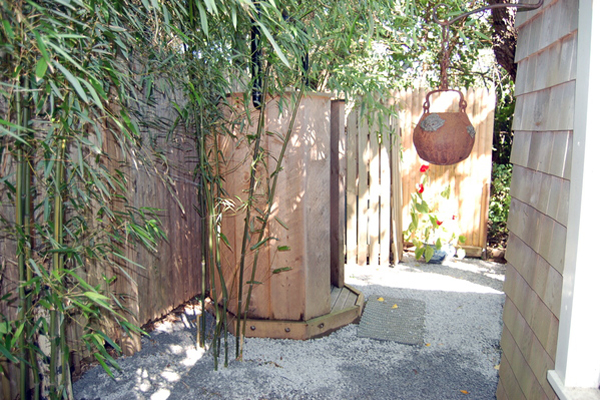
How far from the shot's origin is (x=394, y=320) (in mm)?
3229

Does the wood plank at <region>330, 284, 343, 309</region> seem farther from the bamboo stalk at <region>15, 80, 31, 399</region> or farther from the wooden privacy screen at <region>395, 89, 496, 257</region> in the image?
the bamboo stalk at <region>15, 80, 31, 399</region>

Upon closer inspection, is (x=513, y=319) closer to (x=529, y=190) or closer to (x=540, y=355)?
(x=540, y=355)

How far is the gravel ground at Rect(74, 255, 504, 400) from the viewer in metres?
2.32

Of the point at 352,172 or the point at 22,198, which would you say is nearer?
the point at 22,198

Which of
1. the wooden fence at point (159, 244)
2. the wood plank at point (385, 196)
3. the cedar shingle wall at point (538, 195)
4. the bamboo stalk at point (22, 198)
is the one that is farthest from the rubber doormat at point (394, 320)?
the bamboo stalk at point (22, 198)

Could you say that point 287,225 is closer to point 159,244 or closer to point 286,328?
point 286,328

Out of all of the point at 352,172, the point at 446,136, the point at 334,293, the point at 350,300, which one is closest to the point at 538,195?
the point at 446,136

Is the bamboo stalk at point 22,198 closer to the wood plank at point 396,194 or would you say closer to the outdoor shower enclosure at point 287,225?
the outdoor shower enclosure at point 287,225

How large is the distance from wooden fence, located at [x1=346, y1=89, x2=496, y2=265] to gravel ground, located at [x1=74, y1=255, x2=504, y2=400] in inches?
50.0

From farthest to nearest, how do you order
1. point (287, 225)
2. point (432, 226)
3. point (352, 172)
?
1. point (432, 226)
2. point (352, 172)
3. point (287, 225)

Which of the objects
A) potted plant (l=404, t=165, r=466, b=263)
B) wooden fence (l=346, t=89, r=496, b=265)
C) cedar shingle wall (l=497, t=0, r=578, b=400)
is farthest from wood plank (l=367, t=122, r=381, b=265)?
cedar shingle wall (l=497, t=0, r=578, b=400)

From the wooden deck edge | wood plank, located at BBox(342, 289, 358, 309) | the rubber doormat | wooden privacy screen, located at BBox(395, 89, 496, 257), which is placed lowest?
the rubber doormat

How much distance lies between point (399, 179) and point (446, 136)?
2.20 metres

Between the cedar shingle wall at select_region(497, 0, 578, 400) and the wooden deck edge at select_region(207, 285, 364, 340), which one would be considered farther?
the wooden deck edge at select_region(207, 285, 364, 340)
